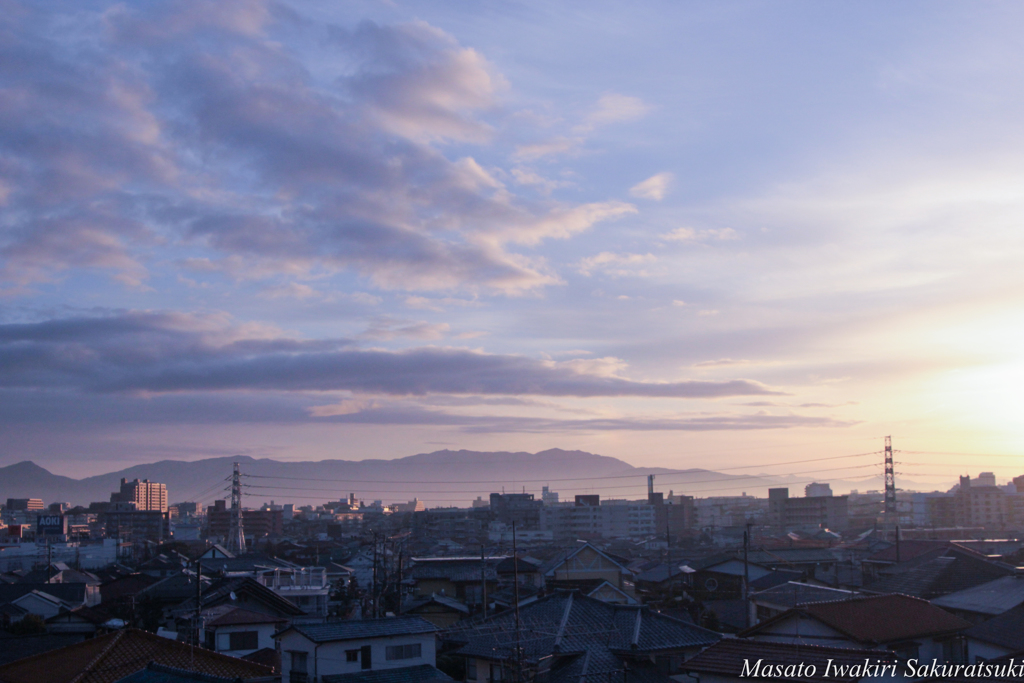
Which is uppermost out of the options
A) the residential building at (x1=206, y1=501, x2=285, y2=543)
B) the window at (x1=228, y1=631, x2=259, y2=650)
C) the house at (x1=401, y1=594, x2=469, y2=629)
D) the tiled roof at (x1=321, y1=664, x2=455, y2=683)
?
the tiled roof at (x1=321, y1=664, x2=455, y2=683)

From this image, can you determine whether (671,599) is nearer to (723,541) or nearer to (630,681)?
(630,681)

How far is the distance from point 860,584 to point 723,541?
47761 mm

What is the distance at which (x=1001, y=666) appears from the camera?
15242 millimetres

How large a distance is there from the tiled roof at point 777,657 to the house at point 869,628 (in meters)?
4.28

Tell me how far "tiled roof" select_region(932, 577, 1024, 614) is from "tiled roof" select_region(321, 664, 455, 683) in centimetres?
1642

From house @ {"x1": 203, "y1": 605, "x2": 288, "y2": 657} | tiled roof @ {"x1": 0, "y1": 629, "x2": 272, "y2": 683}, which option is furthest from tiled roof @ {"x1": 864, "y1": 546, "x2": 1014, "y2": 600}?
tiled roof @ {"x1": 0, "y1": 629, "x2": 272, "y2": 683}

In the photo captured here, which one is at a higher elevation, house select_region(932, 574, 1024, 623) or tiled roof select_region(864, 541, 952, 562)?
house select_region(932, 574, 1024, 623)

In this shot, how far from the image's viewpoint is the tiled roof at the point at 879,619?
20.0 m

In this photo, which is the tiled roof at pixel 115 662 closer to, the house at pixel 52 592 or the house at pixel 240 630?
the house at pixel 240 630

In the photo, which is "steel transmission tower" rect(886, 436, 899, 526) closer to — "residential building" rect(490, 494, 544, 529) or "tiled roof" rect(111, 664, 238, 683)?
"residential building" rect(490, 494, 544, 529)

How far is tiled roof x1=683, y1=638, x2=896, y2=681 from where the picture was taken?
14.7 m

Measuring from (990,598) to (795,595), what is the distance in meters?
6.21

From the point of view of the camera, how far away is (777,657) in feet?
49.8

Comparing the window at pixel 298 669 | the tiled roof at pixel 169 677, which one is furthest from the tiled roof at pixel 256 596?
the tiled roof at pixel 169 677
